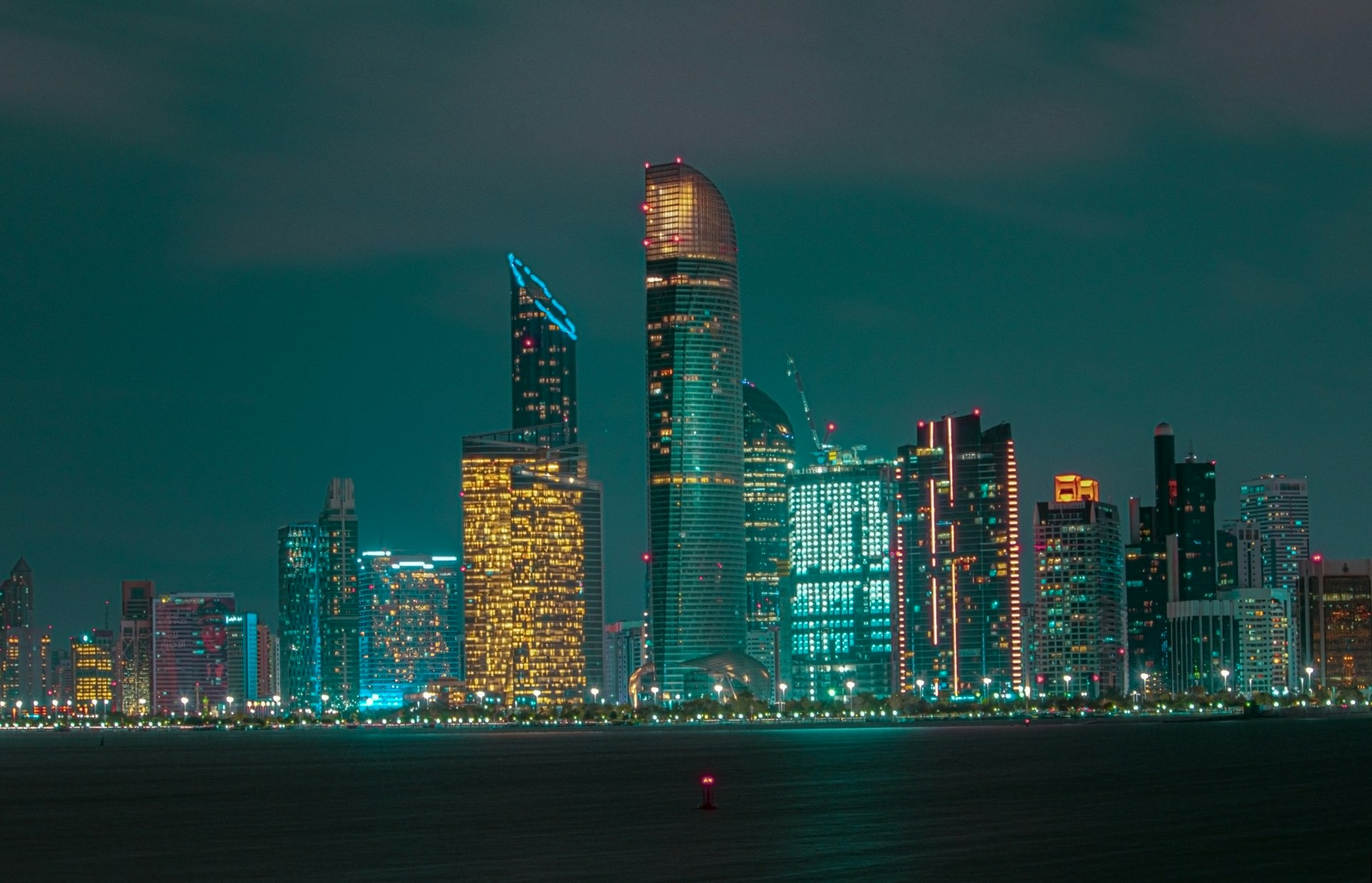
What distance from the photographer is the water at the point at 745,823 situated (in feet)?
219

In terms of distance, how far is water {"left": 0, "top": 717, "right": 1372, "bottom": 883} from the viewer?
6662 centimetres

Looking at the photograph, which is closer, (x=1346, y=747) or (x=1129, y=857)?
(x=1129, y=857)

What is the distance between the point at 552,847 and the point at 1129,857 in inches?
914

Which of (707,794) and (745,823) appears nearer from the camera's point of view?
(745,823)

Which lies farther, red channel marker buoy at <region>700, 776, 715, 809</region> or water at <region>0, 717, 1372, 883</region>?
red channel marker buoy at <region>700, 776, 715, 809</region>

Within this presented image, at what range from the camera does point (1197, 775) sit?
124m

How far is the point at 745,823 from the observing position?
87875mm

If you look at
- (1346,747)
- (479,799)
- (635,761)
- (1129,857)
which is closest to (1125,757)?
(1346,747)

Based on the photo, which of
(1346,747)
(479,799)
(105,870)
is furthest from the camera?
(1346,747)

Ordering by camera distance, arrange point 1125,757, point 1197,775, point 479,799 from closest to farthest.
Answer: point 479,799 < point 1197,775 < point 1125,757

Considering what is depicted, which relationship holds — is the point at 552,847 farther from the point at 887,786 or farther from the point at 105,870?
the point at 887,786

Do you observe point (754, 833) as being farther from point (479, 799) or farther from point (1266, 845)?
point (479, 799)

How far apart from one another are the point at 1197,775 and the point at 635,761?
68.6 metres

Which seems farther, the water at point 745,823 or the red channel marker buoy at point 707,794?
the red channel marker buoy at point 707,794
